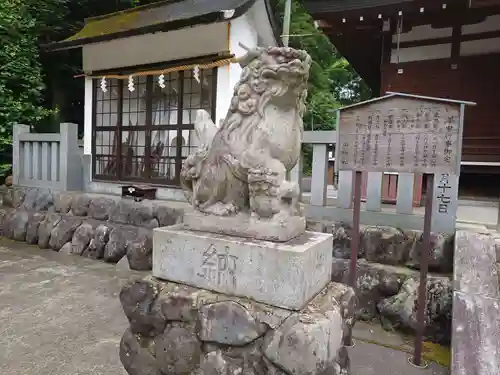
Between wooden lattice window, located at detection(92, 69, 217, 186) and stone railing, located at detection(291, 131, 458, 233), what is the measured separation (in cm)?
281

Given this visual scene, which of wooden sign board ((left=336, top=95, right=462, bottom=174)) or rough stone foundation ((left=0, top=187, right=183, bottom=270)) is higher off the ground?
wooden sign board ((left=336, top=95, right=462, bottom=174))

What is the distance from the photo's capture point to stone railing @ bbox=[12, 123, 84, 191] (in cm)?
728

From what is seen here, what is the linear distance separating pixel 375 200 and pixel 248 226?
260 cm

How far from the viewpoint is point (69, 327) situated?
11.6 ft

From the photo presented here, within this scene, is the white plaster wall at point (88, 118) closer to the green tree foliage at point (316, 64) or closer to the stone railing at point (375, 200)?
the stone railing at point (375, 200)

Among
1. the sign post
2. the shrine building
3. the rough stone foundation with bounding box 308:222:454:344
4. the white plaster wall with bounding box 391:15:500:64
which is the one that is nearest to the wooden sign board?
the sign post

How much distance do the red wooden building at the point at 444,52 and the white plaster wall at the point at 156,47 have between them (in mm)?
1765

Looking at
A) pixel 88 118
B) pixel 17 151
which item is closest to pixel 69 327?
pixel 17 151

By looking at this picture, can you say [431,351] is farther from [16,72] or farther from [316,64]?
[16,72]

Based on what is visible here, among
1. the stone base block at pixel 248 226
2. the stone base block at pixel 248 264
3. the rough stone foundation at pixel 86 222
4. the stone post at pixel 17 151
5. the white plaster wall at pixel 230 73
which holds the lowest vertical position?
the rough stone foundation at pixel 86 222

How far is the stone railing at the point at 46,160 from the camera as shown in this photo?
23.9ft

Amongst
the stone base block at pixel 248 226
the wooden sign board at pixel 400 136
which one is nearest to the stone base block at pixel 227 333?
the stone base block at pixel 248 226

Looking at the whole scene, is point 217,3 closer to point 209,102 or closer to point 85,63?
point 209,102

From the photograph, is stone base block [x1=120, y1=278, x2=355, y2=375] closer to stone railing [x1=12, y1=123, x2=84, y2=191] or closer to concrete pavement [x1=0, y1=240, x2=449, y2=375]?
concrete pavement [x1=0, y1=240, x2=449, y2=375]
